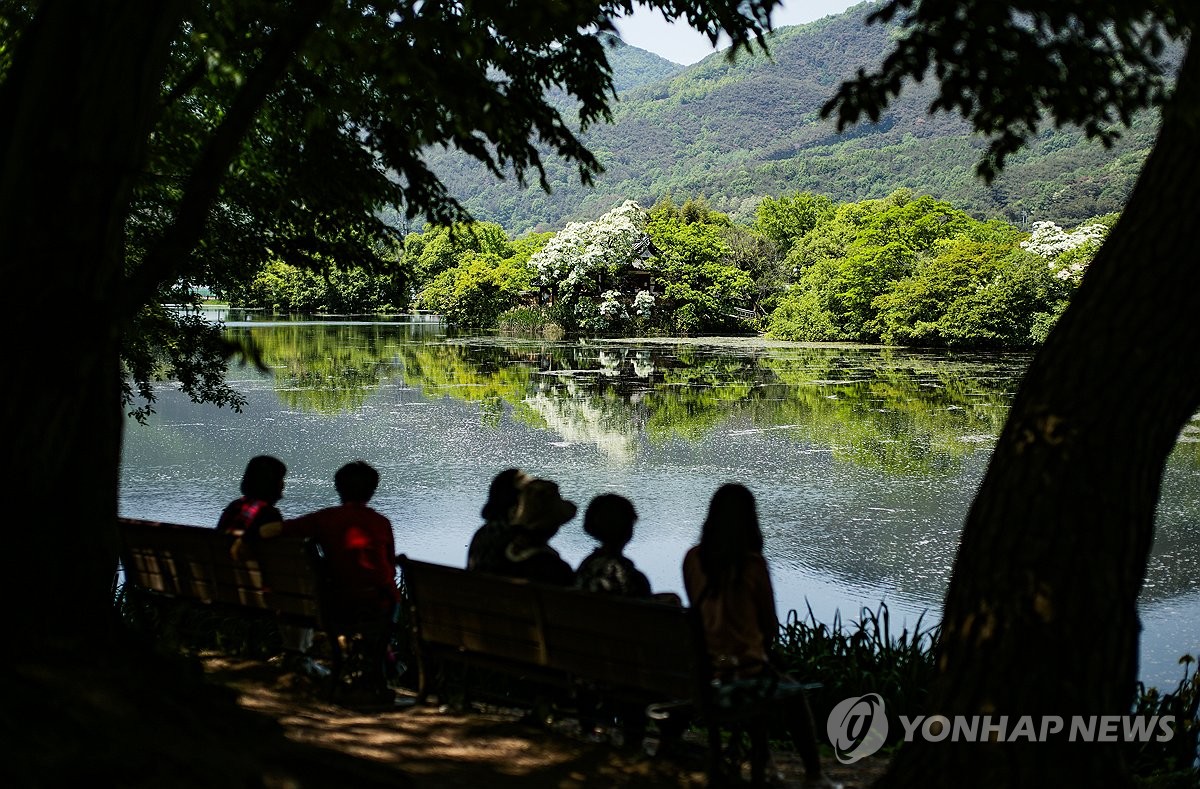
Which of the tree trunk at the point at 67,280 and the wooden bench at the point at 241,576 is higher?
the tree trunk at the point at 67,280

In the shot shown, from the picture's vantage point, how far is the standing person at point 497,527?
4098 mm

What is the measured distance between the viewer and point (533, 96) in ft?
22.1

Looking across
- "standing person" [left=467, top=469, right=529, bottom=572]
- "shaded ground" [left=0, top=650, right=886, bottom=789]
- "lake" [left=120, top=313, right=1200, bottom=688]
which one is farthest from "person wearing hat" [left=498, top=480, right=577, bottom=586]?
"lake" [left=120, top=313, right=1200, bottom=688]

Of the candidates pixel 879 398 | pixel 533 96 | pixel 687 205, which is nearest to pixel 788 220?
pixel 687 205

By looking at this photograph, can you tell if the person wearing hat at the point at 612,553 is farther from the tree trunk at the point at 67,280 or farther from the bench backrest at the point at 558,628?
the tree trunk at the point at 67,280

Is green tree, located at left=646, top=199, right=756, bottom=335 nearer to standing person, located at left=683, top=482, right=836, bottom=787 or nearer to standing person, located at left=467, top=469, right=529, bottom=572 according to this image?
standing person, located at left=467, top=469, right=529, bottom=572

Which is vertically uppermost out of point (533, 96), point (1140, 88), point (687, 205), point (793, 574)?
point (687, 205)

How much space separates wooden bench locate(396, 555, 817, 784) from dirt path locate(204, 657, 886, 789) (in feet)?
0.60

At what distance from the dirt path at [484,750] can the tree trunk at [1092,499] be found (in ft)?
3.15

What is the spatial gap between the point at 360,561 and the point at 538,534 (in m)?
0.85

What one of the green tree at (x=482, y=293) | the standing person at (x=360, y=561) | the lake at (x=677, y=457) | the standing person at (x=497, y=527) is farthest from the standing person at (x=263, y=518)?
the green tree at (x=482, y=293)

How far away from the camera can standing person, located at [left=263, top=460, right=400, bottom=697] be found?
14.2 ft

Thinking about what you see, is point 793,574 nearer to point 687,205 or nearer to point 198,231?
point 198,231

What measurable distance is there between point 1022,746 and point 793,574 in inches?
223
